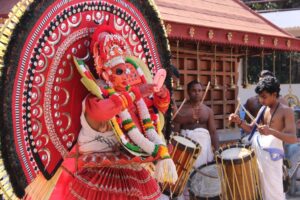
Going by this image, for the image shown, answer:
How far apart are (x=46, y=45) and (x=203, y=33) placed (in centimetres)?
361

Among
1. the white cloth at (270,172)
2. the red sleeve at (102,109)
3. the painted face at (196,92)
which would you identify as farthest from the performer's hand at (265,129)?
the red sleeve at (102,109)

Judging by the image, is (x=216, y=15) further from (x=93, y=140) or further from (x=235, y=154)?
(x=93, y=140)

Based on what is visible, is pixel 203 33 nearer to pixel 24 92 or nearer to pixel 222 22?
pixel 222 22

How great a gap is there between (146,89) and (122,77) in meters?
0.16

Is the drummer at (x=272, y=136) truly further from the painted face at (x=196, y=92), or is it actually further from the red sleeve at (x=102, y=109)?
the red sleeve at (x=102, y=109)

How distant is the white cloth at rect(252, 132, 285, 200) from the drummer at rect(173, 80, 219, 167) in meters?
0.71

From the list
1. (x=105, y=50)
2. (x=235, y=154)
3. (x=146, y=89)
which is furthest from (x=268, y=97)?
(x=105, y=50)

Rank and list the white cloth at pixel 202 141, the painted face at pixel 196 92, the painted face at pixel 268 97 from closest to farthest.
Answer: the painted face at pixel 268 97 → the white cloth at pixel 202 141 → the painted face at pixel 196 92

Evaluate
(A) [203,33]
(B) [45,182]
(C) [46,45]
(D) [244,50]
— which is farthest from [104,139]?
(D) [244,50]

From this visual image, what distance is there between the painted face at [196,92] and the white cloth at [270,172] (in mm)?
950

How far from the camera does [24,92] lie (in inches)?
115

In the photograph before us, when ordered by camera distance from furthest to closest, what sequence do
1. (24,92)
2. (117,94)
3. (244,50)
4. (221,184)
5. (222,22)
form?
(244,50), (222,22), (221,184), (117,94), (24,92)

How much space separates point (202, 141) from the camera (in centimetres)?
631

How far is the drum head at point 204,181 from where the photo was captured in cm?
628
